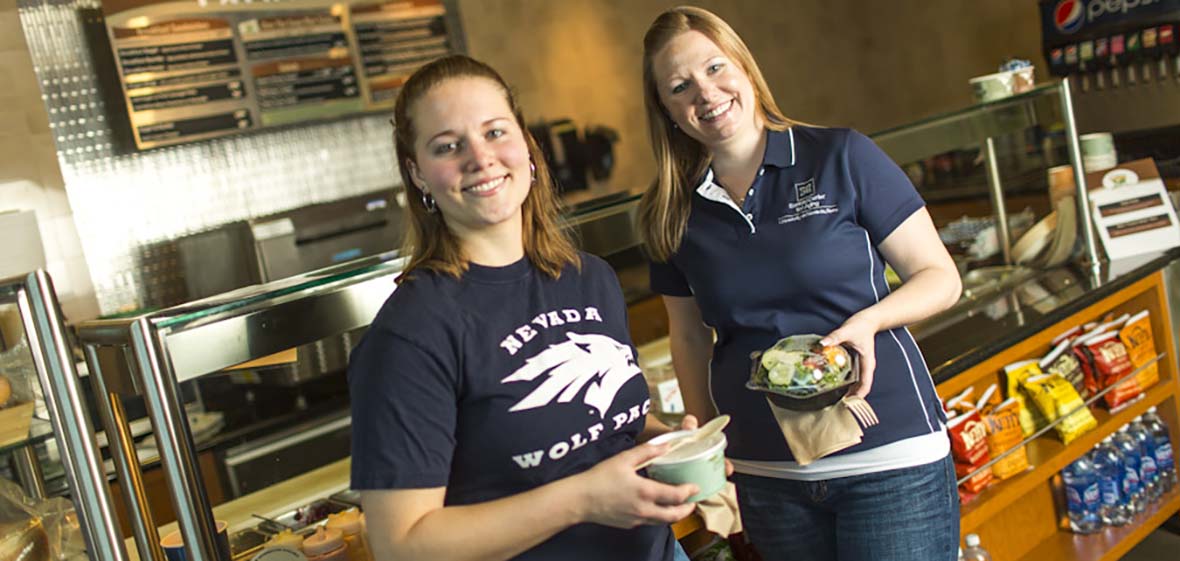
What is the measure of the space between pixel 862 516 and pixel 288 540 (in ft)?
3.26

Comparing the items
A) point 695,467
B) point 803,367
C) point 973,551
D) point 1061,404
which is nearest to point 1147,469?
point 1061,404

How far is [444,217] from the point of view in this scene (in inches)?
56.6

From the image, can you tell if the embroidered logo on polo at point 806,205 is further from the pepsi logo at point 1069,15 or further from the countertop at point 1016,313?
the pepsi logo at point 1069,15

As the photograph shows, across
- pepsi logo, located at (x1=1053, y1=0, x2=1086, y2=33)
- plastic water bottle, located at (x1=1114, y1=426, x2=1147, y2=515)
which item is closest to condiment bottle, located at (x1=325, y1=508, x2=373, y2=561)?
plastic water bottle, located at (x1=1114, y1=426, x2=1147, y2=515)

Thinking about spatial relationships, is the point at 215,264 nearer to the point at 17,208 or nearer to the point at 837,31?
the point at 17,208

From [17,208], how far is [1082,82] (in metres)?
4.88

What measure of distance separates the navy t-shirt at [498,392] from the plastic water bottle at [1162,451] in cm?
238

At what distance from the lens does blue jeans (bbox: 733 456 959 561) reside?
71.3 inches

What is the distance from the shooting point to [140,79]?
4.48 metres

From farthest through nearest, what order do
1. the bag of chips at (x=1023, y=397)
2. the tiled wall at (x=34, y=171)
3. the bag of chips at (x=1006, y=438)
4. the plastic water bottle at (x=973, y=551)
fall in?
the tiled wall at (x=34, y=171)
the bag of chips at (x=1023, y=397)
the bag of chips at (x=1006, y=438)
the plastic water bottle at (x=973, y=551)

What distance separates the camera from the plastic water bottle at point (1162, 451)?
127 inches


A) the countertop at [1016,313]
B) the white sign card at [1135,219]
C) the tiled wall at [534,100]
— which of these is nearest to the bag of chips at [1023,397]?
the countertop at [1016,313]

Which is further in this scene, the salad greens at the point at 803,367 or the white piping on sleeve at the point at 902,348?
the white piping on sleeve at the point at 902,348

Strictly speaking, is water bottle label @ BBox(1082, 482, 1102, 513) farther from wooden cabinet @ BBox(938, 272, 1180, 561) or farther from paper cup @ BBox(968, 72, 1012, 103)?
paper cup @ BBox(968, 72, 1012, 103)
